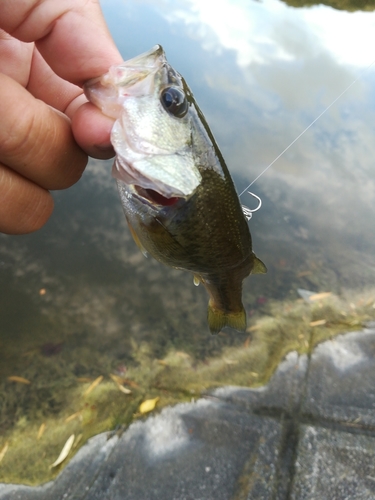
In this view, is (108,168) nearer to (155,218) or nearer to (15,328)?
(15,328)

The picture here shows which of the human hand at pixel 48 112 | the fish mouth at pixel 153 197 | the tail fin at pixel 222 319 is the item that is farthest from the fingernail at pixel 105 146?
the tail fin at pixel 222 319

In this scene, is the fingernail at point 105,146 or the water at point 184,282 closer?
the fingernail at point 105,146

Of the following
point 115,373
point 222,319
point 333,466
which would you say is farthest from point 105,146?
point 333,466

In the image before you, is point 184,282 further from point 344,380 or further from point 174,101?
point 174,101

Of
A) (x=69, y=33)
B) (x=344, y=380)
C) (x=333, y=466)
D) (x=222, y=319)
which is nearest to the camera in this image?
(x=69, y=33)

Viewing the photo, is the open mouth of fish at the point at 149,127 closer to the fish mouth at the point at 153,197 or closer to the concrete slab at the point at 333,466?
the fish mouth at the point at 153,197

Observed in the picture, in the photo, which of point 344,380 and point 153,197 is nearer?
point 153,197

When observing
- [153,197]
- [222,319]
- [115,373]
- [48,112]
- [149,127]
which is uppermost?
[48,112]

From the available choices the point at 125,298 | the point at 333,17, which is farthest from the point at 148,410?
the point at 333,17
